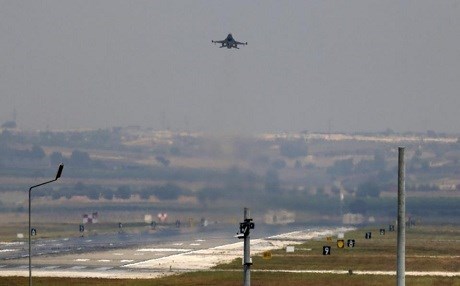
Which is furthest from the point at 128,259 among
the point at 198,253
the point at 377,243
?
the point at 377,243

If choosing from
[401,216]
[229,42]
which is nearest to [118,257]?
[229,42]

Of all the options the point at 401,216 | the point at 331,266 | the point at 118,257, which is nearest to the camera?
the point at 401,216

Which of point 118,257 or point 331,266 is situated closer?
point 331,266

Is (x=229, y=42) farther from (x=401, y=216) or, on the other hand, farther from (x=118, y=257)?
(x=401, y=216)

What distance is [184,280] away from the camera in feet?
406

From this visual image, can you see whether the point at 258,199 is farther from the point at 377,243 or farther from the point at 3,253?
the point at 3,253

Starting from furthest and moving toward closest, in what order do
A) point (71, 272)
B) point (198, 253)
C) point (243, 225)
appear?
point (198, 253) → point (71, 272) → point (243, 225)

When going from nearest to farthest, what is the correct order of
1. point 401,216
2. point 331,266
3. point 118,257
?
1. point 401,216
2. point 331,266
3. point 118,257

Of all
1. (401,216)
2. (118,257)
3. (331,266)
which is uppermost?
(401,216)

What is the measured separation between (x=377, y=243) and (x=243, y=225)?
125141mm

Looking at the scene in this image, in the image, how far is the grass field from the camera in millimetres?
120750

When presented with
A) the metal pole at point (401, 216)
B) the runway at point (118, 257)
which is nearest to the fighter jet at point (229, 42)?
the runway at point (118, 257)

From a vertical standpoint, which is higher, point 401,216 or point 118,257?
point 401,216

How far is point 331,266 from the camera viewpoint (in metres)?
145
